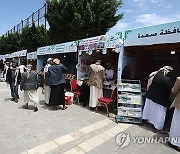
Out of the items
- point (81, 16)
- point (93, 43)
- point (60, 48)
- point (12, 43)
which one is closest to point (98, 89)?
point (93, 43)

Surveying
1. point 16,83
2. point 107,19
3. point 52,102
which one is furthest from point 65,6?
point 52,102

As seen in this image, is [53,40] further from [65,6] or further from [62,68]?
[62,68]

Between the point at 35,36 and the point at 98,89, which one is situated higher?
the point at 35,36

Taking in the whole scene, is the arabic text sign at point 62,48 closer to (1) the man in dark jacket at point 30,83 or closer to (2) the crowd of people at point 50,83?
(2) the crowd of people at point 50,83

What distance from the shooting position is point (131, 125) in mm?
4840

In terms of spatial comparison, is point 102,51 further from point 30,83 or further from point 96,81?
point 30,83

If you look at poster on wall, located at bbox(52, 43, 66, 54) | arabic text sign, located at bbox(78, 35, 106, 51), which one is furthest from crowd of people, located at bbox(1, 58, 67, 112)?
poster on wall, located at bbox(52, 43, 66, 54)

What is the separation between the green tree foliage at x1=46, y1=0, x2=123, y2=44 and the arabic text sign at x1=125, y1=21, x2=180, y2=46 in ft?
24.8

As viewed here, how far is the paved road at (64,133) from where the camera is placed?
11.6 feet

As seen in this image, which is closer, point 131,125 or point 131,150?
point 131,150

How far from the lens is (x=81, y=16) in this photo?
41.1 feet

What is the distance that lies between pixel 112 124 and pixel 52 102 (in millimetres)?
2158

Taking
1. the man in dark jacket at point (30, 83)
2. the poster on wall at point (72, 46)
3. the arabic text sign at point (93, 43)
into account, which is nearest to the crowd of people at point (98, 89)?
the man in dark jacket at point (30, 83)

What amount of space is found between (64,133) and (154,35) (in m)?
3.35
